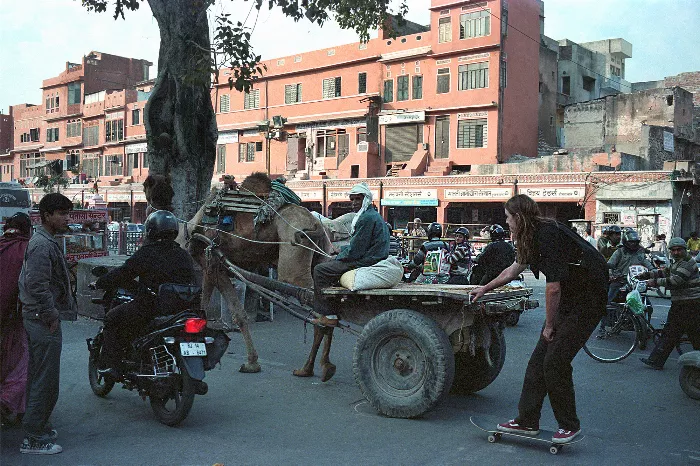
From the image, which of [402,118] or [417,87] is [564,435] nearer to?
[402,118]

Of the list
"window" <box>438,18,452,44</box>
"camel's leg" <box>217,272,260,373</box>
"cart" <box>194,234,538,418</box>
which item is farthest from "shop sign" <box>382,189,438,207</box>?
"cart" <box>194,234,538,418</box>

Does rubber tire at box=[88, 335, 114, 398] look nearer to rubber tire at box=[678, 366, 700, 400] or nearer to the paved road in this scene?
the paved road

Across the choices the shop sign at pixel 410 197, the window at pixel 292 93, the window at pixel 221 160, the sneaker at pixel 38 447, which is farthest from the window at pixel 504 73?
the sneaker at pixel 38 447

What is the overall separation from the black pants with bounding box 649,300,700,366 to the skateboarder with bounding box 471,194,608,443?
3521mm

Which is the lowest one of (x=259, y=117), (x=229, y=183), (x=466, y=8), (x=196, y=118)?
(x=229, y=183)

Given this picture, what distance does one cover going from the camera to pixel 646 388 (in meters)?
7.14

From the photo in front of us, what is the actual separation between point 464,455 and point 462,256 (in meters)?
7.20

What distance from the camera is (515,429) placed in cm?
498

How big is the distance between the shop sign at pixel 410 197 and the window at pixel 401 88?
711 cm

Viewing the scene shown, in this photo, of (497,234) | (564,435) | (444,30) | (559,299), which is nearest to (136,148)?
(444,30)

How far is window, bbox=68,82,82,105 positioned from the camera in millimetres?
60594

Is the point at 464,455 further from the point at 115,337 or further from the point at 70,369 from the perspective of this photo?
the point at 70,369

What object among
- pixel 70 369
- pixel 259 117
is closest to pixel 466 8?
pixel 259 117

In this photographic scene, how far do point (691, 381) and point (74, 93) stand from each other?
62975 millimetres
